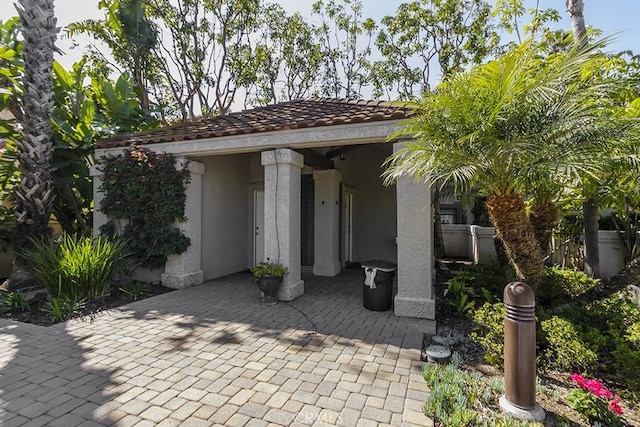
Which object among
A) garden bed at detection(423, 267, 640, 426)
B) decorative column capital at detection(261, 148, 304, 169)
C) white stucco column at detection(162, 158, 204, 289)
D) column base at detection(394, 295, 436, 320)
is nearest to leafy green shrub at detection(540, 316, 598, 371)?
garden bed at detection(423, 267, 640, 426)

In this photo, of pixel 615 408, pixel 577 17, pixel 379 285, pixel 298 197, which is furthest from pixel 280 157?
pixel 577 17

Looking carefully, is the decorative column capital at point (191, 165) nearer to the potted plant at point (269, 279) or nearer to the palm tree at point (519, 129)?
the potted plant at point (269, 279)

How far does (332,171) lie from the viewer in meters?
10.6

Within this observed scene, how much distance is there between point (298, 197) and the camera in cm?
795

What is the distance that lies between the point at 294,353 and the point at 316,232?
6.20 metres

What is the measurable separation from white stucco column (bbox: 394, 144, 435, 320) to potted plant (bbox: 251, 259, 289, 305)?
2662mm

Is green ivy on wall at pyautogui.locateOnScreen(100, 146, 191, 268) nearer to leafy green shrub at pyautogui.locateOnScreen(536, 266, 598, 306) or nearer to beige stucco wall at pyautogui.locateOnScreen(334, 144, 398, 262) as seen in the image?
beige stucco wall at pyautogui.locateOnScreen(334, 144, 398, 262)

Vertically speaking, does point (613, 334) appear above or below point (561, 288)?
below

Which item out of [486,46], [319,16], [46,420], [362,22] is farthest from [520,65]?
[319,16]

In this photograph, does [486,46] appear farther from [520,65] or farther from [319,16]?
[520,65]

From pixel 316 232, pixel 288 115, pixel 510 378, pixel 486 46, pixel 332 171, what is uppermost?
pixel 486 46

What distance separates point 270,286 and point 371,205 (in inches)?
263

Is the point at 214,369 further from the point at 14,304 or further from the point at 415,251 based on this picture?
the point at 14,304

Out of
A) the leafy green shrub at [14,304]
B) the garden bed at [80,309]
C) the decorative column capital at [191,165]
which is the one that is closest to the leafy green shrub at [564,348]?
the garden bed at [80,309]
